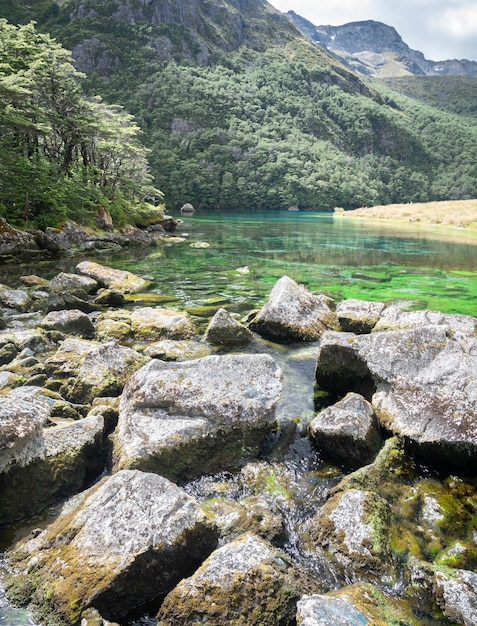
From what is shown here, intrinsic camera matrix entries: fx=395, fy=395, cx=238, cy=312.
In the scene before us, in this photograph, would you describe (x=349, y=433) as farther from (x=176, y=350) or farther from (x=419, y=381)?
(x=176, y=350)

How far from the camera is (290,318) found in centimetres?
1251

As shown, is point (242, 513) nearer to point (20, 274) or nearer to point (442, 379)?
point (442, 379)

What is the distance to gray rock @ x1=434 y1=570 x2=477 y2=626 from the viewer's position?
4.21 metres

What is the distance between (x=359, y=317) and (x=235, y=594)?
9.85m

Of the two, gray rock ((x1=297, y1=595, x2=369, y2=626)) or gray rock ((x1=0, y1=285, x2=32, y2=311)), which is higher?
gray rock ((x1=0, y1=285, x2=32, y2=311))

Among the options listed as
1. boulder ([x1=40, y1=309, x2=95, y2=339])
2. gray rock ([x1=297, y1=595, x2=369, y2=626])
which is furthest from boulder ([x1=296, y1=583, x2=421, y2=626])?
boulder ([x1=40, y1=309, x2=95, y2=339])

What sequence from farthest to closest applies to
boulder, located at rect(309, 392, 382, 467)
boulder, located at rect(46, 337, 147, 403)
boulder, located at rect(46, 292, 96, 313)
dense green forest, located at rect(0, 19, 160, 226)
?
dense green forest, located at rect(0, 19, 160, 226) → boulder, located at rect(46, 292, 96, 313) → boulder, located at rect(46, 337, 147, 403) → boulder, located at rect(309, 392, 382, 467)

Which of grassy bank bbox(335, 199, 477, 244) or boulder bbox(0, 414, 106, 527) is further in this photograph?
grassy bank bbox(335, 199, 477, 244)

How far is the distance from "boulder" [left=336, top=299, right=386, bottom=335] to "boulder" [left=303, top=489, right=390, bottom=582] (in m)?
7.34

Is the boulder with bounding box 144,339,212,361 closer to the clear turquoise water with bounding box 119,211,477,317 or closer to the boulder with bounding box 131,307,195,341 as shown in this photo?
the boulder with bounding box 131,307,195,341

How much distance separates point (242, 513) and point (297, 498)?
1.03 metres

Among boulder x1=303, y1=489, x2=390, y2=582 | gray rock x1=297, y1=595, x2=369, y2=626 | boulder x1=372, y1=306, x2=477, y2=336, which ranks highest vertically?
boulder x1=372, y1=306, x2=477, y2=336

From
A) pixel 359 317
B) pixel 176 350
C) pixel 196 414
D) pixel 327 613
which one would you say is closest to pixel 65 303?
pixel 176 350

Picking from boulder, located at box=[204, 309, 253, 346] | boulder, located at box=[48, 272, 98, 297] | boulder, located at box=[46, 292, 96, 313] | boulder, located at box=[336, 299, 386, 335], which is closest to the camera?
boulder, located at box=[204, 309, 253, 346]
